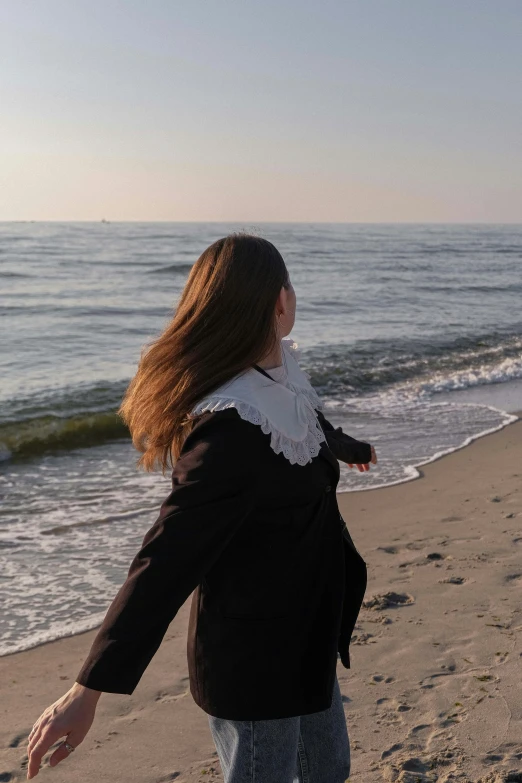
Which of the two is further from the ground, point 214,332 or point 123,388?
point 214,332

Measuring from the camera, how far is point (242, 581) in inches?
71.1

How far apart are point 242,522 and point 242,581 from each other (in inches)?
5.8

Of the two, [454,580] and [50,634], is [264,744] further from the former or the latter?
[454,580]

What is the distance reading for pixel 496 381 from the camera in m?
12.7

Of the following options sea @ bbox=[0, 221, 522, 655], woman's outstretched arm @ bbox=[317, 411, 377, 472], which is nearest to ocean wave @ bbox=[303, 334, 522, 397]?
sea @ bbox=[0, 221, 522, 655]

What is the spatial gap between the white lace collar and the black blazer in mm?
22

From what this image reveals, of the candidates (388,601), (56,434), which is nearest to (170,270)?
(56,434)

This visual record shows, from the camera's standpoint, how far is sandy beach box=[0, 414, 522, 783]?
310 cm

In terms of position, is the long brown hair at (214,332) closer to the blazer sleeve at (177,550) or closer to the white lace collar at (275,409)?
the white lace collar at (275,409)

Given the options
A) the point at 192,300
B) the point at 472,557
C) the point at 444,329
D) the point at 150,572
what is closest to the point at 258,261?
the point at 192,300

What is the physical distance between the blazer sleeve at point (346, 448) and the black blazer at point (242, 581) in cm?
44

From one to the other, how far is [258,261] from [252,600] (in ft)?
2.47

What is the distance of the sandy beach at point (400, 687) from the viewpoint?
10.2 feet

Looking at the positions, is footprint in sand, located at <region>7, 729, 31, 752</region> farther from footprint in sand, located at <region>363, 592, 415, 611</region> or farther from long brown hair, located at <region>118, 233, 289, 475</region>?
long brown hair, located at <region>118, 233, 289, 475</region>
